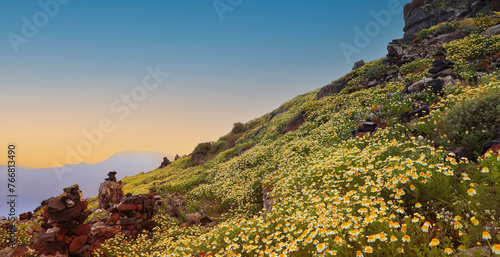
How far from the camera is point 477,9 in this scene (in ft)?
87.2

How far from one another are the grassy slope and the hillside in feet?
0.10

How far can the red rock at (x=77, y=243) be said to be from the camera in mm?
9008

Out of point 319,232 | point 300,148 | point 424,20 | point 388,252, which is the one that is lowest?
point 388,252

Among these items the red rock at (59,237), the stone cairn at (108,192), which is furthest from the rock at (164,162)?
the red rock at (59,237)

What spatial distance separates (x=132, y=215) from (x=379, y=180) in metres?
11.3

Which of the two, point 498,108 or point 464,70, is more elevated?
point 464,70

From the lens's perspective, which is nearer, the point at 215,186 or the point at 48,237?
the point at 48,237

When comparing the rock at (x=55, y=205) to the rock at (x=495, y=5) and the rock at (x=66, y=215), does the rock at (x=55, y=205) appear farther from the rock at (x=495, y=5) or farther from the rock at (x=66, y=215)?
the rock at (x=495, y=5)

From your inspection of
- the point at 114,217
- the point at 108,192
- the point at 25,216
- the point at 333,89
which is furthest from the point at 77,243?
the point at 333,89

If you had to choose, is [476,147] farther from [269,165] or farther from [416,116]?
[269,165]

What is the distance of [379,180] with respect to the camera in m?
5.25

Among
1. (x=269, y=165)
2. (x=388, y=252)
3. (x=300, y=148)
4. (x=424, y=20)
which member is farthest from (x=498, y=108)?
(x=424, y=20)

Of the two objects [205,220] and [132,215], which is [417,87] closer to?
[205,220]

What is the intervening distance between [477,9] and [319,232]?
3472 centimetres
